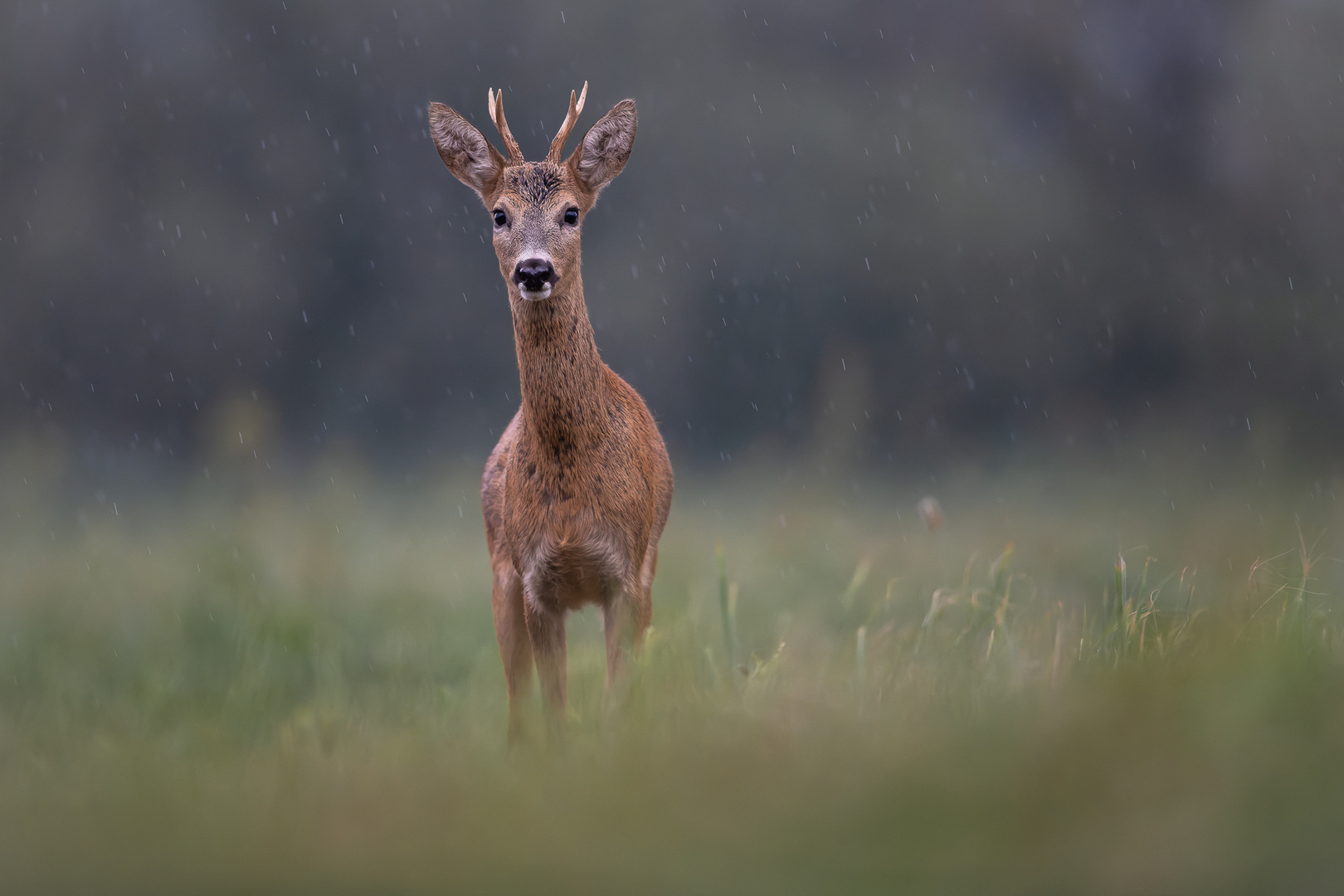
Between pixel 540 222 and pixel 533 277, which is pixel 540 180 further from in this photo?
pixel 533 277

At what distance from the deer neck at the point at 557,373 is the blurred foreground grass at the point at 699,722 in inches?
33.8

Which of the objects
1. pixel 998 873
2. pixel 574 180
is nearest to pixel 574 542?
pixel 574 180

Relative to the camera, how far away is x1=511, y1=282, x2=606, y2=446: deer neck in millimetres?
4344

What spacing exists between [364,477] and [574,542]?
2.71m

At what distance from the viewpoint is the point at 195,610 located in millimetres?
4543

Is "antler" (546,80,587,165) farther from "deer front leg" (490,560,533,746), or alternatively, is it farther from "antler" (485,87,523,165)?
"deer front leg" (490,560,533,746)

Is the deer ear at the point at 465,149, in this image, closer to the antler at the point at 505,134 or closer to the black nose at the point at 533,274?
the antler at the point at 505,134

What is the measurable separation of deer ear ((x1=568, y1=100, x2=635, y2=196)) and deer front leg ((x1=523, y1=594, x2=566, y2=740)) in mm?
1599

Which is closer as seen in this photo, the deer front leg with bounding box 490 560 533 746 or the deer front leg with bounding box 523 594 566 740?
the deer front leg with bounding box 523 594 566 740

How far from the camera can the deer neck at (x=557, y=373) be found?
14.3 feet

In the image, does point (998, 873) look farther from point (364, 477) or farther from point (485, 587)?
point (485, 587)

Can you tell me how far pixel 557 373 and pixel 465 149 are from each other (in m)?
1.03

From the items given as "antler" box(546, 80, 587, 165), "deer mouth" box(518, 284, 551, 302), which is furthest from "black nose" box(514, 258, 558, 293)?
"antler" box(546, 80, 587, 165)

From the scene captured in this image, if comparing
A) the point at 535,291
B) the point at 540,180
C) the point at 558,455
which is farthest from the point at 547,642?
the point at 540,180
